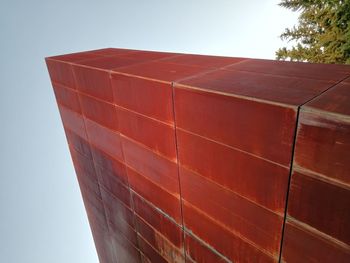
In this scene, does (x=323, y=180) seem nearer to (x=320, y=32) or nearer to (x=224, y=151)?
(x=224, y=151)

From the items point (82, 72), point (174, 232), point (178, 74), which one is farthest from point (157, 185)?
point (82, 72)

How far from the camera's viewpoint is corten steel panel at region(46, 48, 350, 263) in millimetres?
2248

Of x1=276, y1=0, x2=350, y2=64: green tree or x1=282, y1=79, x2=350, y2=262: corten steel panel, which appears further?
x1=276, y1=0, x2=350, y2=64: green tree

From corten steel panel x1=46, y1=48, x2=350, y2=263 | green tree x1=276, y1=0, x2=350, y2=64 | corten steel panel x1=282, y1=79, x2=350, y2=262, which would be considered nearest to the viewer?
corten steel panel x1=282, y1=79, x2=350, y2=262

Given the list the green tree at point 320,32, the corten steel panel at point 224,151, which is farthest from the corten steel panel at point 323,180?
the green tree at point 320,32

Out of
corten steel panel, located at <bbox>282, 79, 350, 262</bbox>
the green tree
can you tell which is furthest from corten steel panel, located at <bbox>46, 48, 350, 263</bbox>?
the green tree

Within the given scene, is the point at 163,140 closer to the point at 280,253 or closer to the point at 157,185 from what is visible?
the point at 157,185

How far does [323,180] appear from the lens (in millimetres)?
2191

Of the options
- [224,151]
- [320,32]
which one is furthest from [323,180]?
[320,32]

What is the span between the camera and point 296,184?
242 centimetres

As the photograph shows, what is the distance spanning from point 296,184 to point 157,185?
288 cm

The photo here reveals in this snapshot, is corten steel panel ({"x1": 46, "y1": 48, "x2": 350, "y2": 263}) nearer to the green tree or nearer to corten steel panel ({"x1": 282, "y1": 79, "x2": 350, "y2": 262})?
corten steel panel ({"x1": 282, "y1": 79, "x2": 350, "y2": 262})

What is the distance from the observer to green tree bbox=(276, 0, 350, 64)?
11086 millimetres

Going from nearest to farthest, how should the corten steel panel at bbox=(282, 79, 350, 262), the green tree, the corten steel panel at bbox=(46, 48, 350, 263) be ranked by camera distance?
the corten steel panel at bbox=(282, 79, 350, 262), the corten steel panel at bbox=(46, 48, 350, 263), the green tree
